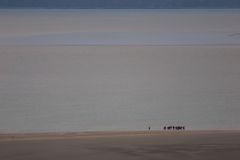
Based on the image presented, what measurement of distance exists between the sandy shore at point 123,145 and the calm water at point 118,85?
0.16 metres

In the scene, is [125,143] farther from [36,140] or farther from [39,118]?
[39,118]

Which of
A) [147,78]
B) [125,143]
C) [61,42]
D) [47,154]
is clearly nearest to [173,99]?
[147,78]

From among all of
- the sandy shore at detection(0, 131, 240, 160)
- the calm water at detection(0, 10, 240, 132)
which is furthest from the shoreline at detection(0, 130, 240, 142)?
the calm water at detection(0, 10, 240, 132)

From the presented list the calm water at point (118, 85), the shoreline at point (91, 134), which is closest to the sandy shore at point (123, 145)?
the shoreline at point (91, 134)

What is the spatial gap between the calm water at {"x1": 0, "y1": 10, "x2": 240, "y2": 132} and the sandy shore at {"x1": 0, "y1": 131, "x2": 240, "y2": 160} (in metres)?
0.16

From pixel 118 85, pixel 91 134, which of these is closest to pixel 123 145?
pixel 91 134

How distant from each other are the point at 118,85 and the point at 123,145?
764mm

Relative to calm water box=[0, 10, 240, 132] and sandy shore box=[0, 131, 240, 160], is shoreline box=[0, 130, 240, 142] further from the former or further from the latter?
calm water box=[0, 10, 240, 132]

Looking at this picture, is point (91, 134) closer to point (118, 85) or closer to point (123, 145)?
point (123, 145)

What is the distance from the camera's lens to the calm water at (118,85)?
4.69 feet

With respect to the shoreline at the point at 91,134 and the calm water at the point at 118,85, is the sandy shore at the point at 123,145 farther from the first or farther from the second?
the calm water at the point at 118,85

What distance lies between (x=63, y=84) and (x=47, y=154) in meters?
0.86

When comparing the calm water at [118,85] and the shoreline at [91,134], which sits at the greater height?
the calm water at [118,85]

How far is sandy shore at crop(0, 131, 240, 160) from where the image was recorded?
104 centimetres
